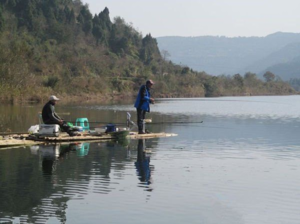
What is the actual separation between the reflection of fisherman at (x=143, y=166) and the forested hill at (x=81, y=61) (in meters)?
38.1

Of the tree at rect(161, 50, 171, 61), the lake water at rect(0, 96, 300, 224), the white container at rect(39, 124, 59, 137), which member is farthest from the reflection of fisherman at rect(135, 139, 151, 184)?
the tree at rect(161, 50, 171, 61)

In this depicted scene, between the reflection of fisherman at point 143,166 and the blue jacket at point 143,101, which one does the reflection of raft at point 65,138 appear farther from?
the reflection of fisherman at point 143,166

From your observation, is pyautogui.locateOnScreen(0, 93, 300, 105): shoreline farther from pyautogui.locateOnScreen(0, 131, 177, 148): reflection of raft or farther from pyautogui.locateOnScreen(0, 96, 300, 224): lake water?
pyautogui.locateOnScreen(0, 96, 300, 224): lake water

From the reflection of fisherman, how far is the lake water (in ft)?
0.08

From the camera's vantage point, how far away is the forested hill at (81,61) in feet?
213

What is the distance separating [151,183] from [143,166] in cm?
259

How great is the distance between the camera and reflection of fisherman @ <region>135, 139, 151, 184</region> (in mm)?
14352

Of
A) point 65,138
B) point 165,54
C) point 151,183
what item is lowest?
point 151,183

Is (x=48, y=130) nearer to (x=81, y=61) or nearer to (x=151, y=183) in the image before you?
(x=151, y=183)

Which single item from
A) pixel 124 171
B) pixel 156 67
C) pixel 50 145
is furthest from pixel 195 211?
pixel 156 67

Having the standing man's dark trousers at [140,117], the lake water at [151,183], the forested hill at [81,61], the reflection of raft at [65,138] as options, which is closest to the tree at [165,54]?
the forested hill at [81,61]

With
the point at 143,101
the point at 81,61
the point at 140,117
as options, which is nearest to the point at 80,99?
the point at 81,61

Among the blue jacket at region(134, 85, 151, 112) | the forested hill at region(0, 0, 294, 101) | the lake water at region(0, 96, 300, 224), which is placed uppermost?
the forested hill at region(0, 0, 294, 101)

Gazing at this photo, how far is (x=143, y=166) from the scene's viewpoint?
53.1ft
